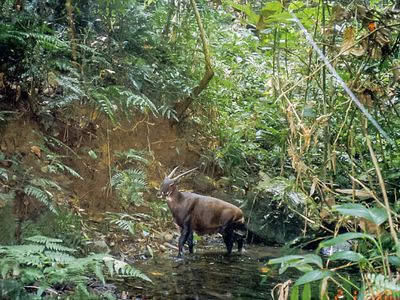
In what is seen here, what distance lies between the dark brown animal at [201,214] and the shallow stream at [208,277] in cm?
34

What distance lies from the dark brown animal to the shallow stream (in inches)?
13.4

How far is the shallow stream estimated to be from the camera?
4.08 m

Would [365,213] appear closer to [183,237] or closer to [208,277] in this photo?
[208,277]

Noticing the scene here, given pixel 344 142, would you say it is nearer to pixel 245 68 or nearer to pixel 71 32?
pixel 71 32

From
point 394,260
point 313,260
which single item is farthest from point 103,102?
point 394,260

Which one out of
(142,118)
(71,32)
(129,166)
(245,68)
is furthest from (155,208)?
(245,68)

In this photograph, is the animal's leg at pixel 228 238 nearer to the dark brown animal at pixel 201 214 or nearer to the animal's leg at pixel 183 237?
the dark brown animal at pixel 201 214

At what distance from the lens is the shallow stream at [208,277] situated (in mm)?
4078

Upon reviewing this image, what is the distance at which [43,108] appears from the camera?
579 centimetres

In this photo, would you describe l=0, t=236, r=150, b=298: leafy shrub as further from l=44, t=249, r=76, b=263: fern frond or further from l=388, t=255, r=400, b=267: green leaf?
l=388, t=255, r=400, b=267: green leaf

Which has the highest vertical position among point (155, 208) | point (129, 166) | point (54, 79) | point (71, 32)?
point (71, 32)

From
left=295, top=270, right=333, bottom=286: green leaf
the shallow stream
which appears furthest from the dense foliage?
the shallow stream

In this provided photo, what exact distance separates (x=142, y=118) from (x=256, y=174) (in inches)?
88.9

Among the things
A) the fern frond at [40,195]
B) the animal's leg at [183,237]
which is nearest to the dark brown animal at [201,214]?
the animal's leg at [183,237]
